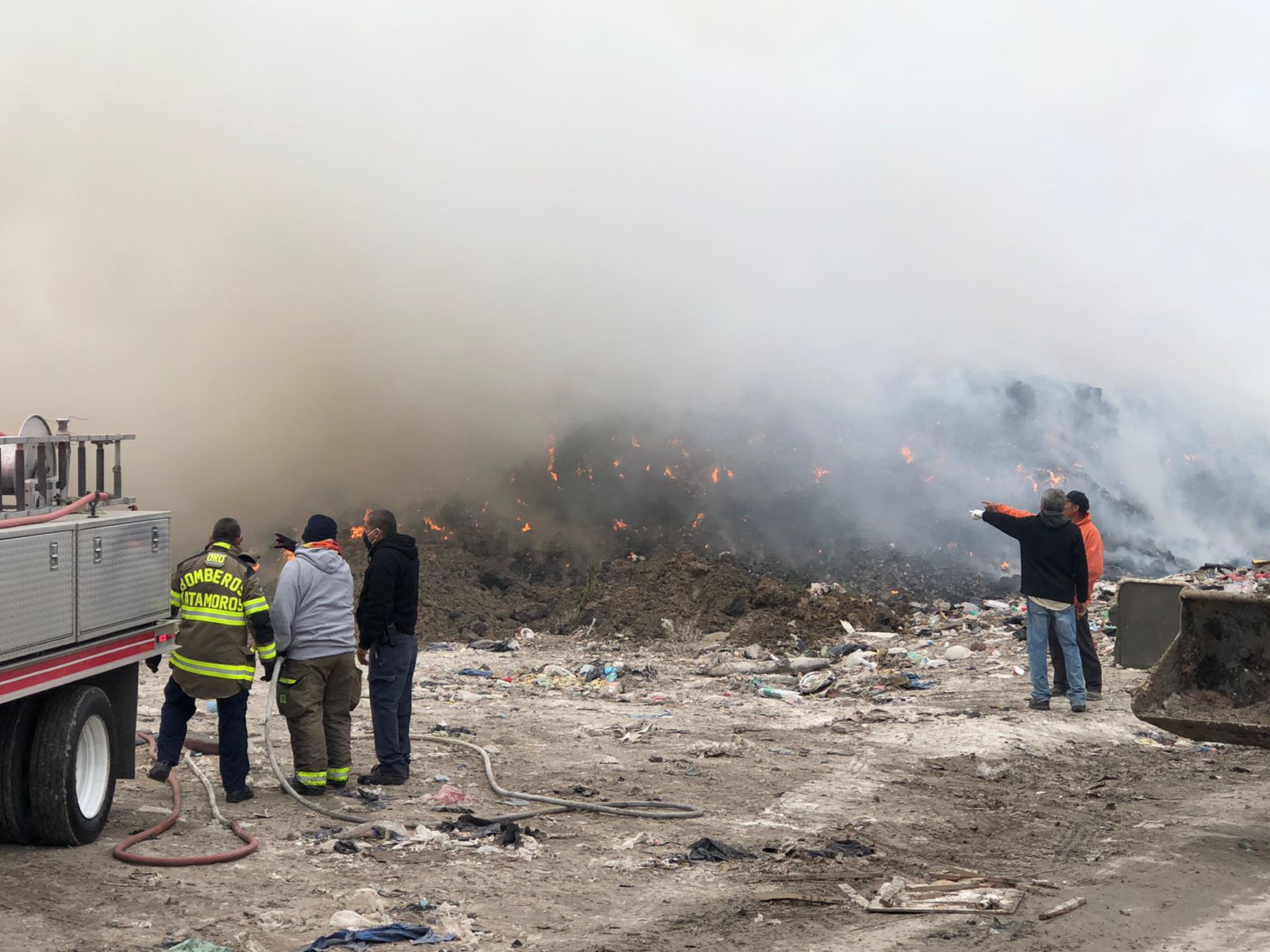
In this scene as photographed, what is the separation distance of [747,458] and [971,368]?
632 cm

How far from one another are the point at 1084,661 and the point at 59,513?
27.1ft

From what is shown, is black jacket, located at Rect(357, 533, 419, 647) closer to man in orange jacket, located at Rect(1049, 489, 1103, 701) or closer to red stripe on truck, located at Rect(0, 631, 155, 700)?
red stripe on truck, located at Rect(0, 631, 155, 700)

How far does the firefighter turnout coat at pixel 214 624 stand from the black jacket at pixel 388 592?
0.65 m

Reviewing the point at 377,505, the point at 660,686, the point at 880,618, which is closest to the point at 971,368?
the point at 880,618

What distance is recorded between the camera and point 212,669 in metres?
6.59

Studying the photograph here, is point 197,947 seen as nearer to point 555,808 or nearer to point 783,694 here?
point 555,808

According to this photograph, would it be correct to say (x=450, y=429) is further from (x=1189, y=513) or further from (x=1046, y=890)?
(x=1046, y=890)

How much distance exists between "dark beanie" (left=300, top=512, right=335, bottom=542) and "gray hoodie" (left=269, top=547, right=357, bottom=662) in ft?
0.23

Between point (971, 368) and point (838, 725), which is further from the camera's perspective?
point (971, 368)

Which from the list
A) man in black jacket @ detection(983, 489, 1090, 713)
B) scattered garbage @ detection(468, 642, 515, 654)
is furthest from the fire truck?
scattered garbage @ detection(468, 642, 515, 654)

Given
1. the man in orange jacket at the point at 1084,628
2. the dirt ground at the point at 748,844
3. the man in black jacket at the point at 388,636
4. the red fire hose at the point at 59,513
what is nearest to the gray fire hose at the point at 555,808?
the dirt ground at the point at 748,844

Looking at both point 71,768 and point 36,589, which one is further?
point 71,768

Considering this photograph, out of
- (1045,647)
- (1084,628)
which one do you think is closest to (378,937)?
(1045,647)

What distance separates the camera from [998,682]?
37.0ft
